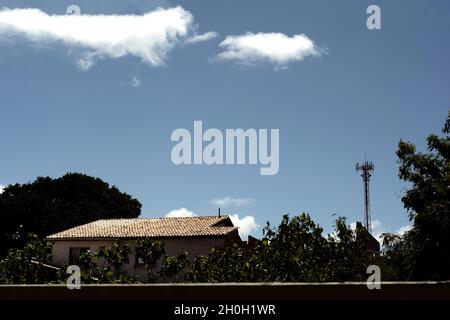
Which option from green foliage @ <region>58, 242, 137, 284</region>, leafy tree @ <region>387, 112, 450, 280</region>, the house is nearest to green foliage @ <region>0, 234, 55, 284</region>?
green foliage @ <region>58, 242, 137, 284</region>

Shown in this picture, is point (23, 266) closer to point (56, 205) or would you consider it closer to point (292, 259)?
point (292, 259)

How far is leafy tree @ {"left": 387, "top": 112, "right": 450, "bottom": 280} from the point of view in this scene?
15.0 metres

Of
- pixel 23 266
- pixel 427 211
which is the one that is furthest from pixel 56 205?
pixel 427 211

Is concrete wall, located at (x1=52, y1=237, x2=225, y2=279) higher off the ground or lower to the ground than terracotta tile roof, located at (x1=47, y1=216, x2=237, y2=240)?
lower

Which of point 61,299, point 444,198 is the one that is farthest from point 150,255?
point 61,299

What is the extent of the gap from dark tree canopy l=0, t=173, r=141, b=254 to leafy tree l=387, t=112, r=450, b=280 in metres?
33.6

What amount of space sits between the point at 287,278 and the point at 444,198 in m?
5.88

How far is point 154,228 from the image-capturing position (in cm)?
3484

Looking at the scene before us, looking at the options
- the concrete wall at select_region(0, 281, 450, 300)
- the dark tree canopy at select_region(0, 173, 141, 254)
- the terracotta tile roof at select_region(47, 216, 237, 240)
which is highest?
the dark tree canopy at select_region(0, 173, 141, 254)

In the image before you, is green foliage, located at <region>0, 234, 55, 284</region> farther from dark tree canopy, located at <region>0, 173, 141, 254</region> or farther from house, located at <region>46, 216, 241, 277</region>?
dark tree canopy, located at <region>0, 173, 141, 254</region>

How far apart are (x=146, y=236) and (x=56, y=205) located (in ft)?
60.0

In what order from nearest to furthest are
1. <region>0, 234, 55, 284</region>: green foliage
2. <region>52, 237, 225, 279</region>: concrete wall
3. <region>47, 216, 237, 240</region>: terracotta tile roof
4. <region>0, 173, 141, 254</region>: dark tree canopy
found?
<region>0, 234, 55, 284</region>: green foliage → <region>52, 237, 225, 279</region>: concrete wall → <region>47, 216, 237, 240</region>: terracotta tile roof → <region>0, 173, 141, 254</region>: dark tree canopy
